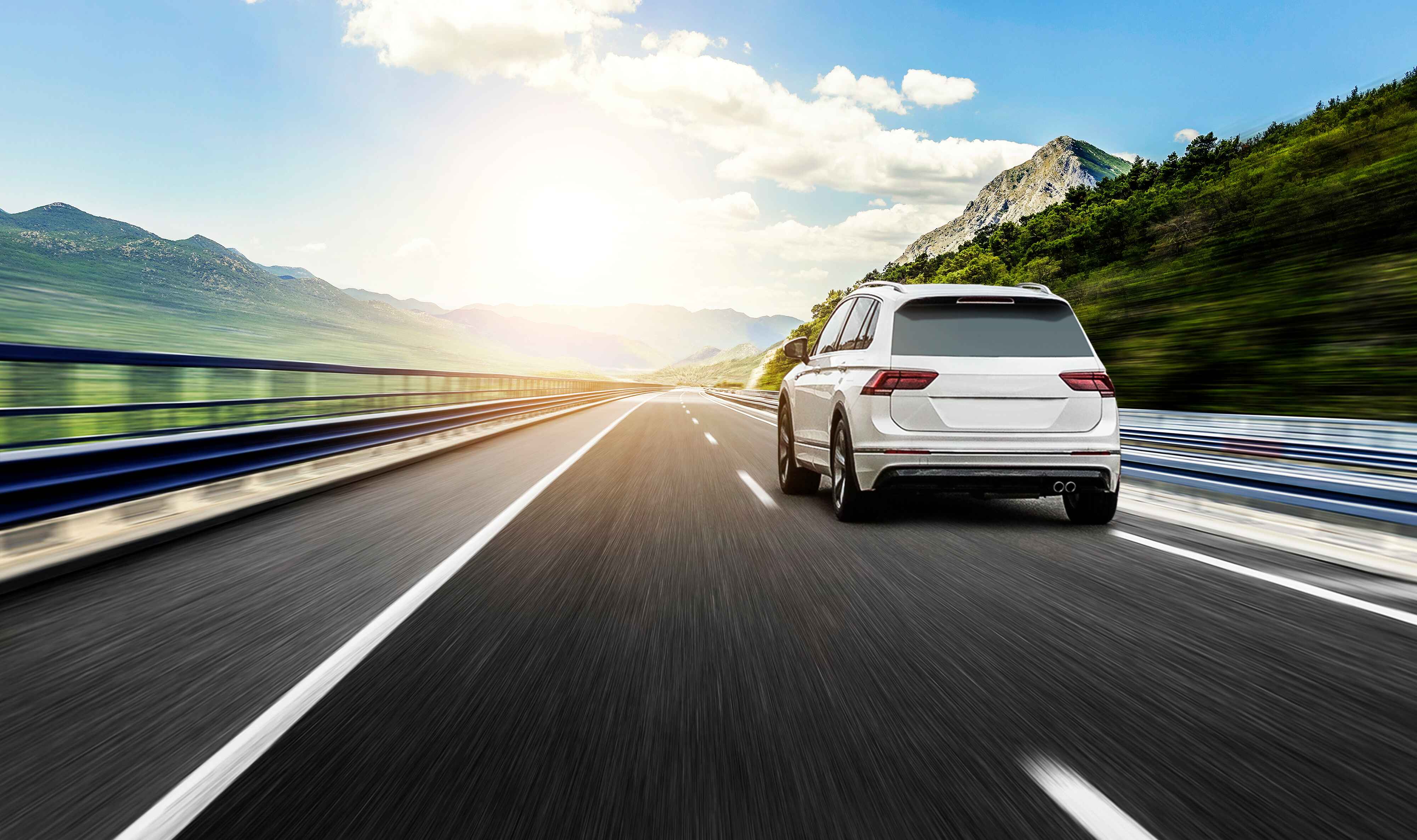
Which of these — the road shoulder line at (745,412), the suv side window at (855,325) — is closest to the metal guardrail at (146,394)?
the suv side window at (855,325)

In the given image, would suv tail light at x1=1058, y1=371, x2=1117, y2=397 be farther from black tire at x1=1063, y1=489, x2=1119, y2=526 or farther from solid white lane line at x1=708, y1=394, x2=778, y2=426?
solid white lane line at x1=708, y1=394, x2=778, y2=426

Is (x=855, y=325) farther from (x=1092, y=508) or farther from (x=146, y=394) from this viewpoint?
(x=146, y=394)

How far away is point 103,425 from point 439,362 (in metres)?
98.7

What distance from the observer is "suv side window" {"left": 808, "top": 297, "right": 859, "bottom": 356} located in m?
8.68

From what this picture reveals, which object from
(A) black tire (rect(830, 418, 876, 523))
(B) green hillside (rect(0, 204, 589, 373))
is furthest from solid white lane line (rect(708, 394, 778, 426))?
(B) green hillside (rect(0, 204, 589, 373))

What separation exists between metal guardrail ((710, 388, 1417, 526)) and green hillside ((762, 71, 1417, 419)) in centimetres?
825

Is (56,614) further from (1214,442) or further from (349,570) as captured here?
(1214,442)

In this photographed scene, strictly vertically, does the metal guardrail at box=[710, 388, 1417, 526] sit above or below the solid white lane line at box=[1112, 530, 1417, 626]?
above

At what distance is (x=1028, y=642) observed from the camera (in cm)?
420

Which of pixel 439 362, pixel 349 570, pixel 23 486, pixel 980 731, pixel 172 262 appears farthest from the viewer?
pixel 172 262

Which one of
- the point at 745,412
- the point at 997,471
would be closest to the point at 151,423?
the point at 997,471

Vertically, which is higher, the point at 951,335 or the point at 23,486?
the point at 951,335

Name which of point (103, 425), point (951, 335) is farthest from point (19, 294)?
point (951, 335)

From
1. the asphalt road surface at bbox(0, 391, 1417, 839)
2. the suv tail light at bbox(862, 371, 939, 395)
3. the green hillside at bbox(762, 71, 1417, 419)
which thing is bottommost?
the asphalt road surface at bbox(0, 391, 1417, 839)
